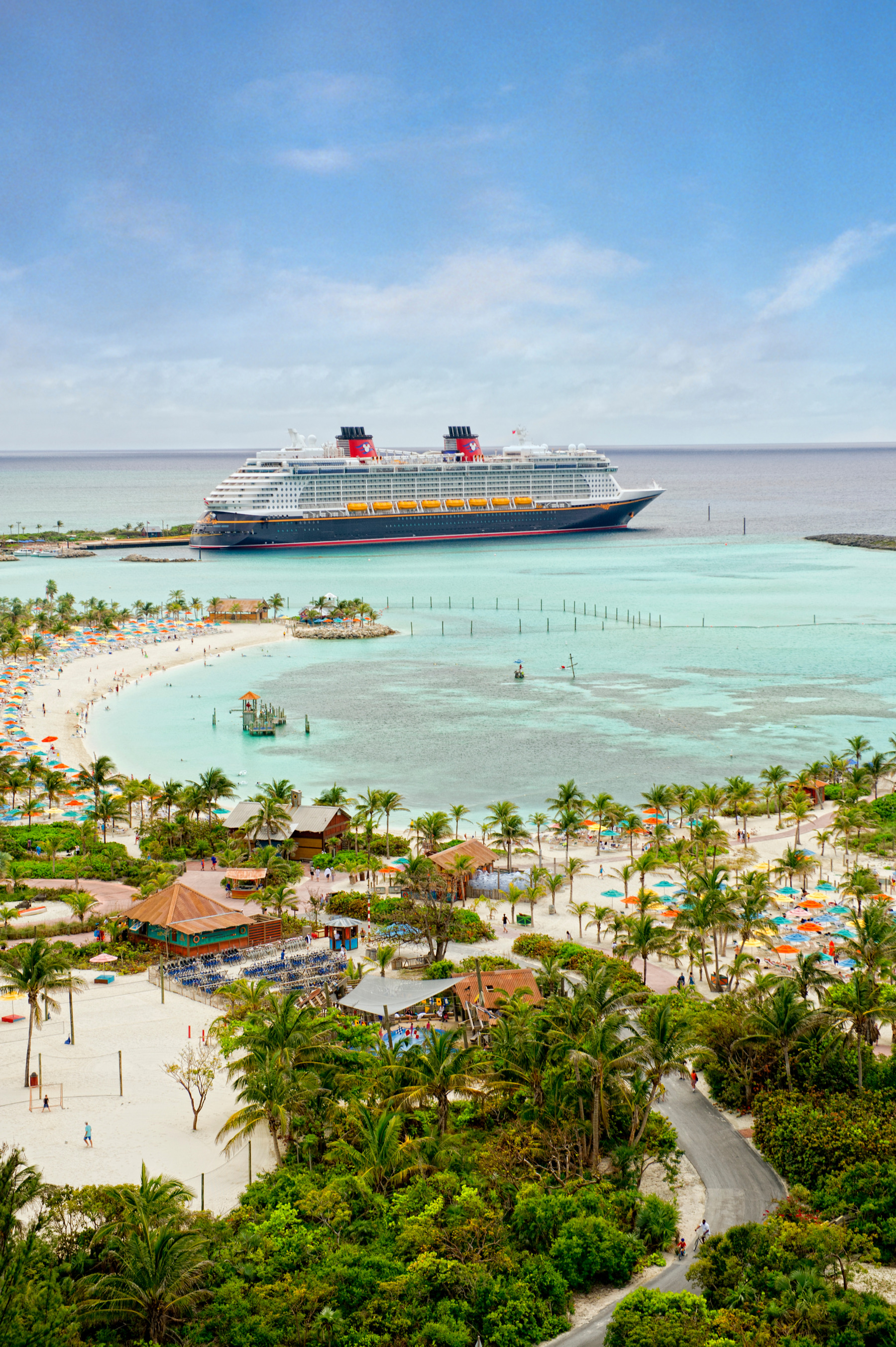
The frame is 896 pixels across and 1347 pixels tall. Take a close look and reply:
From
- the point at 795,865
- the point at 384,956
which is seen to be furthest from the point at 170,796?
the point at 795,865

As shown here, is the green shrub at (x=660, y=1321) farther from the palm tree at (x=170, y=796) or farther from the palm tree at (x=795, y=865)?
the palm tree at (x=170, y=796)

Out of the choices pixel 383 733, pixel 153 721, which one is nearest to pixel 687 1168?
pixel 383 733

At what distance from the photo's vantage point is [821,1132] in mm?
18875

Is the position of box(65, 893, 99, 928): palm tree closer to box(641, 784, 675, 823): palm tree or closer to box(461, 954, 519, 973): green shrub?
box(461, 954, 519, 973): green shrub

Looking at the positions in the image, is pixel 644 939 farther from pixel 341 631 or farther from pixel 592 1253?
pixel 341 631

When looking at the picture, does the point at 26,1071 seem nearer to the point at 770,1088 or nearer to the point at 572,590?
the point at 770,1088

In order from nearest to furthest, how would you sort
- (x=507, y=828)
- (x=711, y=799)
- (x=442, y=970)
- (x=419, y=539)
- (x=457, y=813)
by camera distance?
1. (x=442, y=970)
2. (x=507, y=828)
3. (x=457, y=813)
4. (x=711, y=799)
5. (x=419, y=539)

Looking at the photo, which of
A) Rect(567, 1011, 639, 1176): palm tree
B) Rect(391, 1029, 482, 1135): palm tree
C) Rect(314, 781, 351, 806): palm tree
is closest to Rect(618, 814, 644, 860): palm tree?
Rect(314, 781, 351, 806): palm tree

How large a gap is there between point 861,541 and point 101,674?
10586 cm

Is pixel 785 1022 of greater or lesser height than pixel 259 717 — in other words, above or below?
below

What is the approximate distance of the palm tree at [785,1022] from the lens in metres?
20.5

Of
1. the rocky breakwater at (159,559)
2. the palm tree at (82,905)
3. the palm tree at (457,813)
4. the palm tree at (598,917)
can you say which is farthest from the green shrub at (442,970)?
the rocky breakwater at (159,559)

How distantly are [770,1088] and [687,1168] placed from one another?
2.48 meters

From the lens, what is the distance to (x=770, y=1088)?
20812 millimetres
